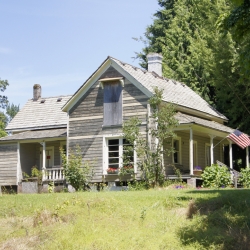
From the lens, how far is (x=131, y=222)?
15.6 metres

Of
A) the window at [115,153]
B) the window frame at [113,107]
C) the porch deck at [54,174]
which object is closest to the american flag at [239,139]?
the window at [115,153]

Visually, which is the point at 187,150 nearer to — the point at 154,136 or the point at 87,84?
the point at 154,136

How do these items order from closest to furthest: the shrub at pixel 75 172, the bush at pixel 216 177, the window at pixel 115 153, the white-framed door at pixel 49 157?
the bush at pixel 216 177 < the shrub at pixel 75 172 < the window at pixel 115 153 < the white-framed door at pixel 49 157

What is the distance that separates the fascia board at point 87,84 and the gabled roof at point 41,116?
4.00 m

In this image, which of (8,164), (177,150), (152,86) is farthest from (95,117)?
(8,164)

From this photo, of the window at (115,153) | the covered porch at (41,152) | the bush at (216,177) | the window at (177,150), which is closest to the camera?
the bush at (216,177)

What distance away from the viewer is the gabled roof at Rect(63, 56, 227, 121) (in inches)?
1100

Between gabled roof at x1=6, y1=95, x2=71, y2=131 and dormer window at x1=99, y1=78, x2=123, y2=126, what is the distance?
5.35m

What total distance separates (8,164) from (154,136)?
982cm

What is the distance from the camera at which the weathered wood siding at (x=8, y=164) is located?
3181 cm

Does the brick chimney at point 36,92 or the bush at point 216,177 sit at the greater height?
the brick chimney at point 36,92

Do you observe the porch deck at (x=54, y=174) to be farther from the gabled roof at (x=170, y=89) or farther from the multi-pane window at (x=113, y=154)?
the gabled roof at (x=170, y=89)

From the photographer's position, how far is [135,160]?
27.2 meters

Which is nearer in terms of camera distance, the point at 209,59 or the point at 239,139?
the point at 239,139
